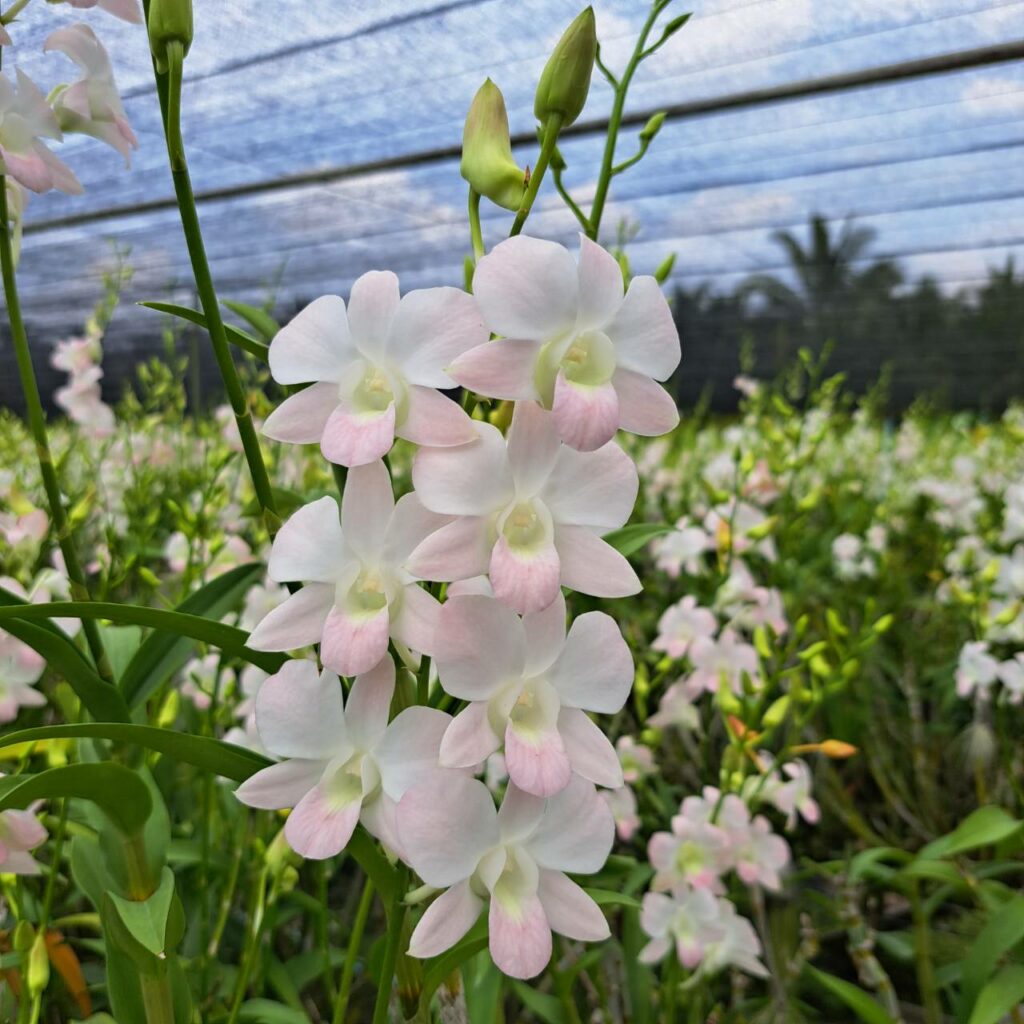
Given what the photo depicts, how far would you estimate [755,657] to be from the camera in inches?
33.3

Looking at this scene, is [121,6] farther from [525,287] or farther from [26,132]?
[525,287]

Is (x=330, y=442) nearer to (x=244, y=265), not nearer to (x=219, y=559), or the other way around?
(x=219, y=559)

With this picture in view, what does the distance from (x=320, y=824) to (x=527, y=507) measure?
0.46 ft

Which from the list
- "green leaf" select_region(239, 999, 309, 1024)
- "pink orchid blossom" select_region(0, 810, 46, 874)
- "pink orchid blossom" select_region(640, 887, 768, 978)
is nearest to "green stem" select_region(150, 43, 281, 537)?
"pink orchid blossom" select_region(0, 810, 46, 874)

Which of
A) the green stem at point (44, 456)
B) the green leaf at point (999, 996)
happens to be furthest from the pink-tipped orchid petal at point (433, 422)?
the green leaf at point (999, 996)

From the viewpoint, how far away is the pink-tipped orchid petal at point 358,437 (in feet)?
0.99

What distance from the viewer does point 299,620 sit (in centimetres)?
33

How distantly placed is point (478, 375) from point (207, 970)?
576mm

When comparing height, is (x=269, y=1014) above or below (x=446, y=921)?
below

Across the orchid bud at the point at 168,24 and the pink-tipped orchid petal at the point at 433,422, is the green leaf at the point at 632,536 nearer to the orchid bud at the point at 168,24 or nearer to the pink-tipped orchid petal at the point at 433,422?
the pink-tipped orchid petal at the point at 433,422

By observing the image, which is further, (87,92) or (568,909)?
(87,92)

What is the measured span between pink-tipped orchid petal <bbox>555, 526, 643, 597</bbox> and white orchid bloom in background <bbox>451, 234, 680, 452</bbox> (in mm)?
45

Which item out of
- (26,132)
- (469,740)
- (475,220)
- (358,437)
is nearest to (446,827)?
(469,740)

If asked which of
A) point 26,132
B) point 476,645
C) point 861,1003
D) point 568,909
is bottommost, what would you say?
point 861,1003
